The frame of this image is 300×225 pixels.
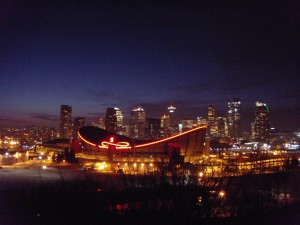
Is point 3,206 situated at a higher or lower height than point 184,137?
lower

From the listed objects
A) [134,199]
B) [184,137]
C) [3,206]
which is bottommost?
[3,206]

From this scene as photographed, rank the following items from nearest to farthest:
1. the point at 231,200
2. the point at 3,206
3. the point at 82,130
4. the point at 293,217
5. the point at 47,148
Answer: the point at 231,200 < the point at 293,217 < the point at 3,206 < the point at 82,130 < the point at 47,148

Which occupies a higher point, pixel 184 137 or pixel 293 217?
pixel 184 137

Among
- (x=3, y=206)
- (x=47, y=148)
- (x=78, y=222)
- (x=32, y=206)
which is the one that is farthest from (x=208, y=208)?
(x=47, y=148)

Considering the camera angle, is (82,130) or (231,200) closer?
(231,200)

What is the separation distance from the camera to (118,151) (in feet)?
263

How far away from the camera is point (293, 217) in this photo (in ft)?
56.0

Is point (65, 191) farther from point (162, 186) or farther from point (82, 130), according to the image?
point (82, 130)

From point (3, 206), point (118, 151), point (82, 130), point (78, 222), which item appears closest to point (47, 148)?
point (82, 130)

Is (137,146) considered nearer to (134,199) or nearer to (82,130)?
(82,130)

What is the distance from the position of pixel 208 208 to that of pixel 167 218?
5.50 feet

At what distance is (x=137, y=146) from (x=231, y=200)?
65181 mm

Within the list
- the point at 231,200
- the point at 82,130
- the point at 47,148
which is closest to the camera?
the point at 231,200

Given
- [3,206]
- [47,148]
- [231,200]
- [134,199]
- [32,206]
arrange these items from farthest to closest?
1. [47,148]
2. [3,206]
3. [32,206]
4. [231,200]
5. [134,199]
